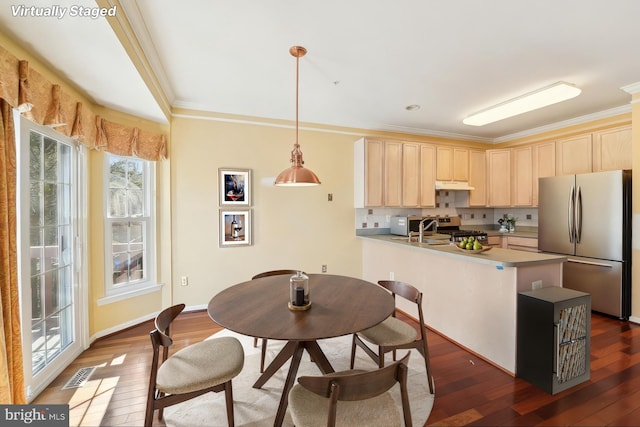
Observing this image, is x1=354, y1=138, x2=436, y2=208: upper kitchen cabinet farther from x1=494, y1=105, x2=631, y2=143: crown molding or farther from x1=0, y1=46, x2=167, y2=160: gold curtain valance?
x1=0, y1=46, x2=167, y2=160: gold curtain valance

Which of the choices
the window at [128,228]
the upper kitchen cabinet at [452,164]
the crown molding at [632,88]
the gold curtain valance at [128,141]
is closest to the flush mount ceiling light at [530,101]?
the crown molding at [632,88]

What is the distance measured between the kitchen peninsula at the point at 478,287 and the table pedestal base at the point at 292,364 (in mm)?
1459

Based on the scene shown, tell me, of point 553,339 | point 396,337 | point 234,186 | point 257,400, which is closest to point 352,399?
point 396,337

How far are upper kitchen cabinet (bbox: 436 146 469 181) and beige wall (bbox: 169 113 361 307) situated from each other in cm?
143

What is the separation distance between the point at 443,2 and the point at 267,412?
2.83 metres

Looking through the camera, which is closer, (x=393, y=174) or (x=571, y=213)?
(x=571, y=213)

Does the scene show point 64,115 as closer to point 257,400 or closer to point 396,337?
point 257,400

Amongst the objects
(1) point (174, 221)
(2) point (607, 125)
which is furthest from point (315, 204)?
(2) point (607, 125)

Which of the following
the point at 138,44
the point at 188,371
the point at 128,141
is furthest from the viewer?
the point at 128,141

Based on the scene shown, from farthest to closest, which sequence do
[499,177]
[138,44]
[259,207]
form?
[499,177], [259,207], [138,44]

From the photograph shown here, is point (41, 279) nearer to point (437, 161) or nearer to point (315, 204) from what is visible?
point (315, 204)

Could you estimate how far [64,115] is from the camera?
2082 mm

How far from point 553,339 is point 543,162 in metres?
3.24

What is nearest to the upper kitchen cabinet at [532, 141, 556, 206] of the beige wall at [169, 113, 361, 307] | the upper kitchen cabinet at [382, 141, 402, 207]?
the upper kitchen cabinet at [382, 141, 402, 207]
